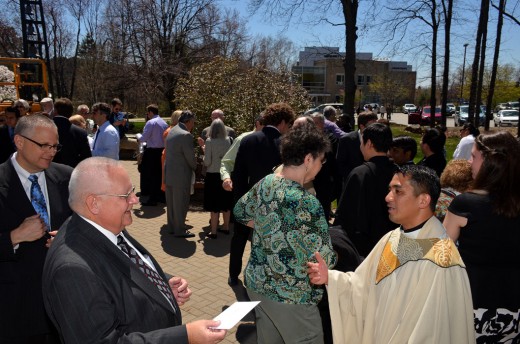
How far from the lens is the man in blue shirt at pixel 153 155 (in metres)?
8.81

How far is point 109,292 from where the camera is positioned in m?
1.69

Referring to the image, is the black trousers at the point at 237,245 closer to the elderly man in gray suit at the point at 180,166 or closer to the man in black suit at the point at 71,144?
the elderly man in gray suit at the point at 180,166

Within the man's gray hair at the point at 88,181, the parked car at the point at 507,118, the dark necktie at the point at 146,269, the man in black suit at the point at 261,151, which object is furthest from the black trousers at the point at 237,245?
the parked car at the point at 507,118

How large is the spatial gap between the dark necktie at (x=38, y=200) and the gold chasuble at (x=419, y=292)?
2.24 metres

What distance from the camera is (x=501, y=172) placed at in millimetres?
2789

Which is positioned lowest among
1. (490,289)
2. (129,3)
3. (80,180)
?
(490,289)

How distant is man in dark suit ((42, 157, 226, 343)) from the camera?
1.61 m

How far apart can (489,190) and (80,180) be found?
99.1 inches

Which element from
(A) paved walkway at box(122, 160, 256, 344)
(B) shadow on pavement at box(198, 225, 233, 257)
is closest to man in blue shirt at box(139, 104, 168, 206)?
(A) paved walkway at box(122, 160, 256, 344)

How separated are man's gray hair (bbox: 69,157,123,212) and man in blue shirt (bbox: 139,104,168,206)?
7022 millimetres

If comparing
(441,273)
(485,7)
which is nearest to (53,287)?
(441,273)

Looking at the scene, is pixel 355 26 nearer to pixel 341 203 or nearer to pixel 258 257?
pixel 341 203

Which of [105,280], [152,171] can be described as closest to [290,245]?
[105,280]

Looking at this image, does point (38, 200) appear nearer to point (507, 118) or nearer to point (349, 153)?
point (349, 153)
